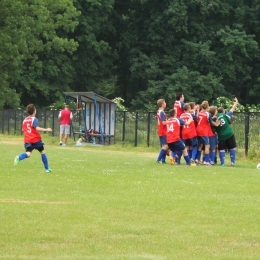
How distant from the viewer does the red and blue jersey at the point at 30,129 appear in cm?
1964

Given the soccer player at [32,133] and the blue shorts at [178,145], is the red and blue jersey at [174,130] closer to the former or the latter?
the blue shorts at [178,145]

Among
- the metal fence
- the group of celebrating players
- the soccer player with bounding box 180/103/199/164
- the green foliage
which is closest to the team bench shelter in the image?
the metal fence

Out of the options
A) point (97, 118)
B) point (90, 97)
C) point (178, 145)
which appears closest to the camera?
point (178, 145)

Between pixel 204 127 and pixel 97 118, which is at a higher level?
pixel 97 118

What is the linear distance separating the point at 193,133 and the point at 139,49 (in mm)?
43417

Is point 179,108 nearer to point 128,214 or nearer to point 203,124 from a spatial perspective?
point 203,124

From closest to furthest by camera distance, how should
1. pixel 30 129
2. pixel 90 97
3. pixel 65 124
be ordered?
pixel 30 129 → pixel 65 124 → pixel 90 97

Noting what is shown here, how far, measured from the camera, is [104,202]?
45.5ft

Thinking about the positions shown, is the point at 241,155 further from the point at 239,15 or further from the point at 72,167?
the point at 239,15

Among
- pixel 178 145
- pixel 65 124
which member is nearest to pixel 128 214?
pixel 178 145

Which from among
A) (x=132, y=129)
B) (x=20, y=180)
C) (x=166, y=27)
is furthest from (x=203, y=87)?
(x=20, y=180)

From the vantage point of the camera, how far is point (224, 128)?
24.1 metres

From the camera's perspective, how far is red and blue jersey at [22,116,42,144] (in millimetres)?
19641

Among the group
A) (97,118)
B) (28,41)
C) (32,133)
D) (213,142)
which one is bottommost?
(213,142)
